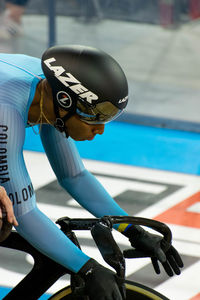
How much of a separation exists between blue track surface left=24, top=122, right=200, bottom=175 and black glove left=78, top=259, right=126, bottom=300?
355 cm

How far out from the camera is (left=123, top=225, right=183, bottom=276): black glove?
308cm

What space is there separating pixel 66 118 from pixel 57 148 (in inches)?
10.8

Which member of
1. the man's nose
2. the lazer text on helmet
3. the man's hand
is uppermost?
the lazer text on helmet

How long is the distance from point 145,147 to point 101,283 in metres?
4.16

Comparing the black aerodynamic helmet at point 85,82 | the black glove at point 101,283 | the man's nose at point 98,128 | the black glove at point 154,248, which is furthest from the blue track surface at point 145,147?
the black glove at point 101,283

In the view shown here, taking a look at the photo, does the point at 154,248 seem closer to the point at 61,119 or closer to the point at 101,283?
the point at 101,283

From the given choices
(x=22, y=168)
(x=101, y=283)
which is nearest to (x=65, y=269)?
(x=101, y=283)

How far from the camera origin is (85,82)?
2.92m

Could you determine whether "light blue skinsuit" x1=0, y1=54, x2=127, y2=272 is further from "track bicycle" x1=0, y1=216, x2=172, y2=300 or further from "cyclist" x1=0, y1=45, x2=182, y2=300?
"track bicycle" x1=0, y1=216, x2=172, y2=300

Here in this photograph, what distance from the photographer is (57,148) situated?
3.26 meters

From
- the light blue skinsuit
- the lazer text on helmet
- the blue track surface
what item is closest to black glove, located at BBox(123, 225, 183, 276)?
the light blue skinsuit

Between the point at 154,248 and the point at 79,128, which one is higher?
the point at 79,128

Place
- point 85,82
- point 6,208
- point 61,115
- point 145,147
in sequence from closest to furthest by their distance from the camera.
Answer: point 6,208 → point 85,82 → point 61,115 → point 145,147

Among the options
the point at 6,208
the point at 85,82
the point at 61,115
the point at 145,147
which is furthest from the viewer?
the point at 145,147
